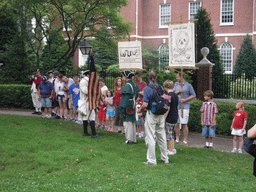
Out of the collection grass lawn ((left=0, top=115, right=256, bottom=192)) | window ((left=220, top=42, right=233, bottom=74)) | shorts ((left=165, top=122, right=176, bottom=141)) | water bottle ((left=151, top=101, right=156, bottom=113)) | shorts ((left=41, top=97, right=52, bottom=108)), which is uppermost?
window ((left=220, top=42, right=233, bottom=74))

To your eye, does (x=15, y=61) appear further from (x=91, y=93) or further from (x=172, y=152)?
(x=172, y=152)

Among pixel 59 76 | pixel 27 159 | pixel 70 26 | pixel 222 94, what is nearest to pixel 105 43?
pixel 70 26

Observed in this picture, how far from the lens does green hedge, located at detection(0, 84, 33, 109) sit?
56.4 ft

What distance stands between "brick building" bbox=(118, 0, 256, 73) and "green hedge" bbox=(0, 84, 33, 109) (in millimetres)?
15688

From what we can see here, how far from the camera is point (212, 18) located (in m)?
31.4

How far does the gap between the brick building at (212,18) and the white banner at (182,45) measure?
20.5 metres

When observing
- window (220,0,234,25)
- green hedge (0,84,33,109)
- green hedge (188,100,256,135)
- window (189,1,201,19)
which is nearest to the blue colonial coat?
green hedge (188,100,256,135)

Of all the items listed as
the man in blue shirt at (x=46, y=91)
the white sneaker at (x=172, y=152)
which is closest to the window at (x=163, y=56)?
the man in blue shirt at (x=46, y=91)

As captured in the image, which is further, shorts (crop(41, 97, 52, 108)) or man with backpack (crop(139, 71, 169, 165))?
shorts (crop(41, 97, 52, 108))

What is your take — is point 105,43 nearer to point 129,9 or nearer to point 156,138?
point 156,138

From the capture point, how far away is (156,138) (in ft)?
21.9

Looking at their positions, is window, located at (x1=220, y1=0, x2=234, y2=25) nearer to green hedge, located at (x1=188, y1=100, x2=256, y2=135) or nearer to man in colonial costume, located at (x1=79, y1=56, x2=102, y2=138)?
green hedge, located at (x1=188, y1=100, x2=256, y2=135)

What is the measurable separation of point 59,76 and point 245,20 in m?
24.1

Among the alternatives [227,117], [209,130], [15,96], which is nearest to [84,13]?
[15,96]
